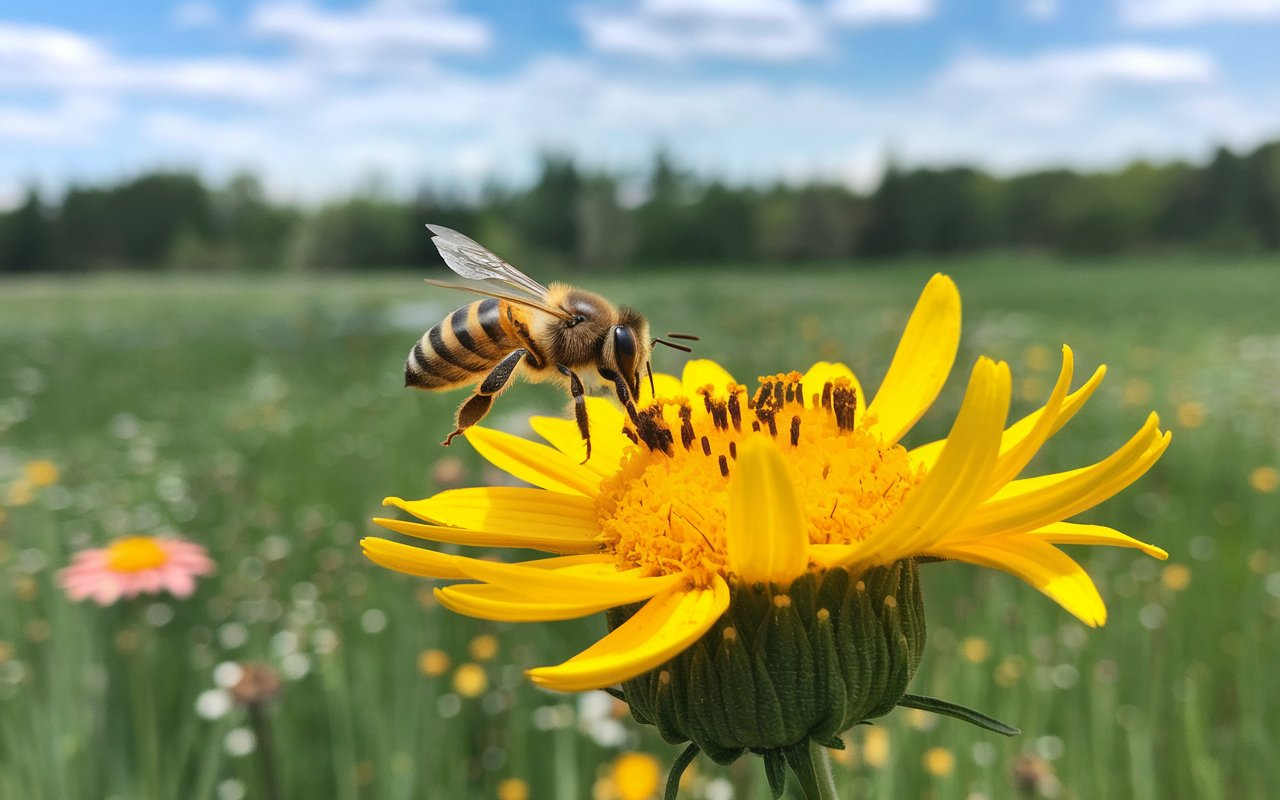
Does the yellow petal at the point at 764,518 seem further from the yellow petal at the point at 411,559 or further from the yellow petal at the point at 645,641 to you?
the yellow petal at the point at 411,559

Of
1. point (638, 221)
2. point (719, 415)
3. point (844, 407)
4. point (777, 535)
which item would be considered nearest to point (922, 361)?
point (844, 407)

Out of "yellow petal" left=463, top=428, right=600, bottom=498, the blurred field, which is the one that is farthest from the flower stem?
the blurred field

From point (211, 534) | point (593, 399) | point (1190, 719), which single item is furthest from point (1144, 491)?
point (211, 534)

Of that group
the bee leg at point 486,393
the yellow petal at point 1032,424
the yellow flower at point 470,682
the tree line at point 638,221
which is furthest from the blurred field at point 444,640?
the tree line at point 638,221

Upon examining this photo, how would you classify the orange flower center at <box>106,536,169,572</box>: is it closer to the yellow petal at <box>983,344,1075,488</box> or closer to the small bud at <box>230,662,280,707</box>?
the small bud at <box>230,662,280,707</box>

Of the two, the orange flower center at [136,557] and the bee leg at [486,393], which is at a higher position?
the bee leg at [486,393]

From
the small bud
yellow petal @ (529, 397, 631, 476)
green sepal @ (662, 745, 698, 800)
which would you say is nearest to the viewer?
green sepal @ (662, 745, 698, 800)
